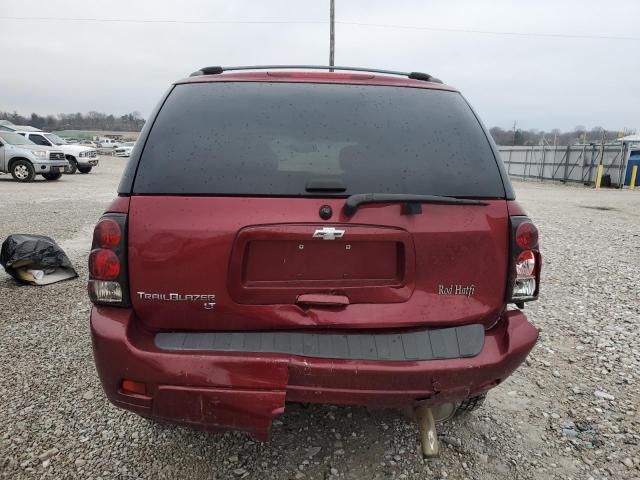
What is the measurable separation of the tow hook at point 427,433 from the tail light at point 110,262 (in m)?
1.31

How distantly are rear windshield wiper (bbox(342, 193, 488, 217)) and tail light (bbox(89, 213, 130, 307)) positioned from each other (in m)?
0.91

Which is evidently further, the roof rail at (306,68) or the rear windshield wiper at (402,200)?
the roof rail at (306,68)

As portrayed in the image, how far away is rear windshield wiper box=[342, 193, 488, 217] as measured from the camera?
1.87 m

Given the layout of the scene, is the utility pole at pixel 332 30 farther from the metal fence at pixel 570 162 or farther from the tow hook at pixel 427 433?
the tow hook at pixel 427 433

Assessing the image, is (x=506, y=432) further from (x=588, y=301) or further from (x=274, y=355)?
(x=588, y=301)

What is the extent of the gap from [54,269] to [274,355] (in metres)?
4.17

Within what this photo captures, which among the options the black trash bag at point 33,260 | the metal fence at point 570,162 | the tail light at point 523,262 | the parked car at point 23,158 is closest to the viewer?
the tail light at point 523,262

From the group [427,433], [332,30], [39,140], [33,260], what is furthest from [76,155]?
[427,433]

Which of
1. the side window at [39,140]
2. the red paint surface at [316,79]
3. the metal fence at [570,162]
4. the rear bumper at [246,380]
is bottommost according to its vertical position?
the metal fence at [570,162]

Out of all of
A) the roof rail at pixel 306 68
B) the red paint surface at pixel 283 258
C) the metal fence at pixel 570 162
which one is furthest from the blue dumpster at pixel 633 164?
the red paint surface at pixel 283 258

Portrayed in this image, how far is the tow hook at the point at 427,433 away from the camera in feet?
6.57

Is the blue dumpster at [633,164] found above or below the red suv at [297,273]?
below

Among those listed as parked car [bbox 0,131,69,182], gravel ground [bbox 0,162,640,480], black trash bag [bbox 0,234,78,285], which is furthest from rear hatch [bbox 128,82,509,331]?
parked car [bbox 0,131,69,182]

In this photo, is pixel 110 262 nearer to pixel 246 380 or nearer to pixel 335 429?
pixel 246 380
